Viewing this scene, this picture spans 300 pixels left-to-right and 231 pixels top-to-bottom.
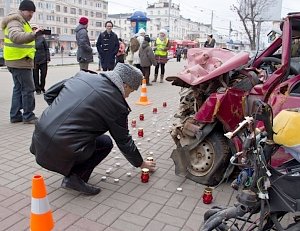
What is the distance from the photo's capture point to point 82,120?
3.04 metres

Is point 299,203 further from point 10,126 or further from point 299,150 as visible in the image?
point 10,126

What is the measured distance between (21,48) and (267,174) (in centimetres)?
496

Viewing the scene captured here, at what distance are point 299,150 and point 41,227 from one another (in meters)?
1.78

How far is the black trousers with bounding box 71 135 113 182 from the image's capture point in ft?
11.3

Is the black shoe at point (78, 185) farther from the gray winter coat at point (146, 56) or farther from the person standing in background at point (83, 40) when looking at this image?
the gray winter coat at point (146, 56)

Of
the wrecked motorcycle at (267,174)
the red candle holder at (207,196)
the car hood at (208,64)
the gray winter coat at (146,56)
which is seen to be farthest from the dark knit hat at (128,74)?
the gray winter coat at (146,56)

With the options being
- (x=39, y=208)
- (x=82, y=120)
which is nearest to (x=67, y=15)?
(x=82, y=120)

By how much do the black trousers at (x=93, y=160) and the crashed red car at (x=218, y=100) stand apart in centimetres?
79

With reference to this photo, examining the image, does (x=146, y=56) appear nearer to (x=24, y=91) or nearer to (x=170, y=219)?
(x=24, y=91)

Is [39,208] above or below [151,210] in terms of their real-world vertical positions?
above

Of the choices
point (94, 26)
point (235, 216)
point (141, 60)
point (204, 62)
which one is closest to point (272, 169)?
point (235, 216)

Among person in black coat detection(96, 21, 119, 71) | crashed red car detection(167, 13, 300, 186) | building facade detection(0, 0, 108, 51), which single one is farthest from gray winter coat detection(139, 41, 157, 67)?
building facade detection(0, 0, 108, 51)

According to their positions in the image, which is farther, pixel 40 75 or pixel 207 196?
pixel 40 75

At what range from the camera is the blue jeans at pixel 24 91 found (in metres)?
5.76
